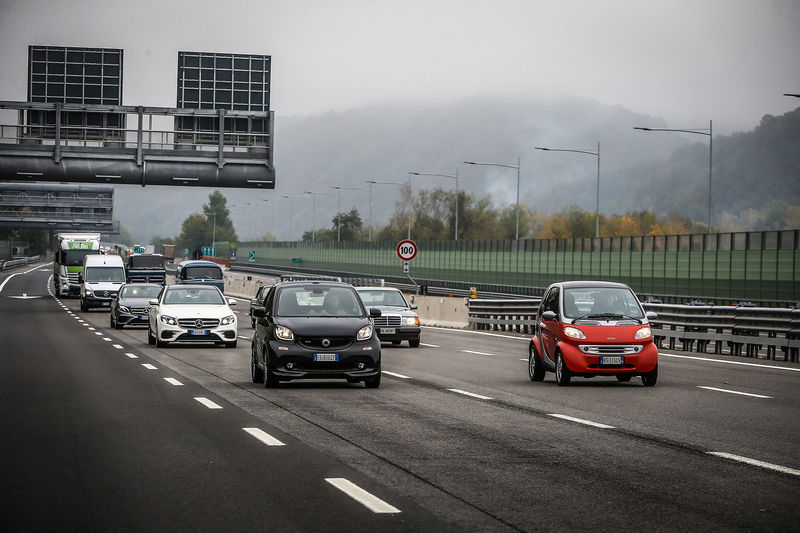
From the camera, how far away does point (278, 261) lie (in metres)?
139

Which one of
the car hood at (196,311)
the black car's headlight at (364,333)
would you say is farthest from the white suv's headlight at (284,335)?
the car hood at (196,311)

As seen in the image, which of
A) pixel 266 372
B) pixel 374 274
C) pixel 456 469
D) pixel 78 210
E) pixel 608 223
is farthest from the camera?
pixel 608 223

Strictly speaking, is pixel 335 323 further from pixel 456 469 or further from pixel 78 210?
pixel 78 210

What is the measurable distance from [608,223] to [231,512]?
183352mm

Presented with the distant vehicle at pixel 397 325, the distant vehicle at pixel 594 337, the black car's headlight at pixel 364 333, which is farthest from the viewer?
the distant vehicle at pixel 397 325

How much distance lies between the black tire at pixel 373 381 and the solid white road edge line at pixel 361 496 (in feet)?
26.3

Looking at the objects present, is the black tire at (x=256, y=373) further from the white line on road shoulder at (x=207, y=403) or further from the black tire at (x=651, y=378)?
the black tire at (x=651, y=378)

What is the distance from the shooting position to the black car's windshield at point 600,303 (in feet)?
58.7

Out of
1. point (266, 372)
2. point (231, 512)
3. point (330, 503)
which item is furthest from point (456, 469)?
point (266, 372)

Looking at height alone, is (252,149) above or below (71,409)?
above

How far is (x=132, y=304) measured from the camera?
36188mm

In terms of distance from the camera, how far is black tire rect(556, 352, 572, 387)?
17406 mm

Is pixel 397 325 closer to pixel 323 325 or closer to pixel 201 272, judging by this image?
pixel 323 325

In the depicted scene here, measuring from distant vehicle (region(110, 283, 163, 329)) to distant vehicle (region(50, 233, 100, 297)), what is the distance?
3250cm
